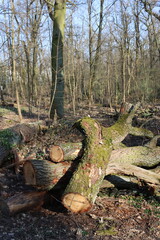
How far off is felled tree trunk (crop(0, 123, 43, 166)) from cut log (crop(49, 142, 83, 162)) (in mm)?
1902

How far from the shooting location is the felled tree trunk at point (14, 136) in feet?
19.7

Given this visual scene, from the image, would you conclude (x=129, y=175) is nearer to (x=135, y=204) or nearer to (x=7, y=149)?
(x=135, y=204)

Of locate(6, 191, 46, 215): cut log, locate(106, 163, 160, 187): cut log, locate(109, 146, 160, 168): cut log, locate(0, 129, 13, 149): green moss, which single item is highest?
locate(0, 129, 13, 149): green moss

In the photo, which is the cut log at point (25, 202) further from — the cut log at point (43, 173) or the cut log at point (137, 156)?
the cut log at point (137, 156)

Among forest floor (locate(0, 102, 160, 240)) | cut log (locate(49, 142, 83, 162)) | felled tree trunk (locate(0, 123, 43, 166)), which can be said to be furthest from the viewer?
felled tree trunk (locate(0, 123, 43, 166))

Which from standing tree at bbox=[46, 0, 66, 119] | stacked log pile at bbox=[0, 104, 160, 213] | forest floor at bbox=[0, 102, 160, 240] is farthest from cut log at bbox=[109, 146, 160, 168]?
standing tree at bbox=[46, 0, 66, 119]

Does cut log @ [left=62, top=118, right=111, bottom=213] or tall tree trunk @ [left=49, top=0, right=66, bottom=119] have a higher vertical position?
tall tree trunk @ [left=49, top=0, right=66, bottom=119]

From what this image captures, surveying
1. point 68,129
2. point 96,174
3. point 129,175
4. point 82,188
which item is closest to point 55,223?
point 82,188

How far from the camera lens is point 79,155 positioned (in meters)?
4.62

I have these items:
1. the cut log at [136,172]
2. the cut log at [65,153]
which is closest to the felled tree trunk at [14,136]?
the cut log at [65,153]

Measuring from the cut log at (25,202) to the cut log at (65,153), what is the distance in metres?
0.74

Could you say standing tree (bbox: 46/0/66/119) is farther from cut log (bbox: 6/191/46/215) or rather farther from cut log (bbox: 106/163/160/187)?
cut log (bbox: 6/191/46/215)

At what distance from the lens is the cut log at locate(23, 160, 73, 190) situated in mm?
4242

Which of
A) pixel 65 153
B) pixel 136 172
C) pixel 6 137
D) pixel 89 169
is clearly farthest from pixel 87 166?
pixel 6 137
